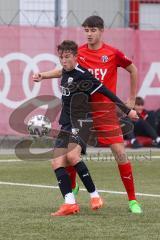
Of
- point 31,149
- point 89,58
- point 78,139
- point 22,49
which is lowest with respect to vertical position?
point 31,149

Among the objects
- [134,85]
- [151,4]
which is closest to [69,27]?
[151,4]

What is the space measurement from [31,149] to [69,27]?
3851 millimetres

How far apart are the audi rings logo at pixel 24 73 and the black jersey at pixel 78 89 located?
32.2 ft

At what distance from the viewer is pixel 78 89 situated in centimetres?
971

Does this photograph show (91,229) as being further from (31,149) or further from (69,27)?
(69,27)

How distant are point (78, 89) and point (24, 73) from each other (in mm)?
10314

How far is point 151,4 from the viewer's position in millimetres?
25141

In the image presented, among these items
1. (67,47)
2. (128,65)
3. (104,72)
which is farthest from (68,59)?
(128,65)

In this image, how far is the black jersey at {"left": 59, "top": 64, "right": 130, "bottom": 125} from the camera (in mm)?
9758

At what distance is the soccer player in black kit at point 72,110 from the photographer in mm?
9680

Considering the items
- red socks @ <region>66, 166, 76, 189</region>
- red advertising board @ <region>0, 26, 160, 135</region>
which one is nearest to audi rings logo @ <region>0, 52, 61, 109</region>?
red advertising board @ <region>0, 26, 160, 135</region>

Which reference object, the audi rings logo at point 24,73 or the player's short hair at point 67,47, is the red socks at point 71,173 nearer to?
the player's short hair at point 67,47

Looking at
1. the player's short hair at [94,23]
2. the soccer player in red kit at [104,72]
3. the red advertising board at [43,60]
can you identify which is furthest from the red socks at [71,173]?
the red advertising board at [43,60]

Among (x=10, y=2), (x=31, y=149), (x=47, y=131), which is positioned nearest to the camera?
(x=47, y=131)
